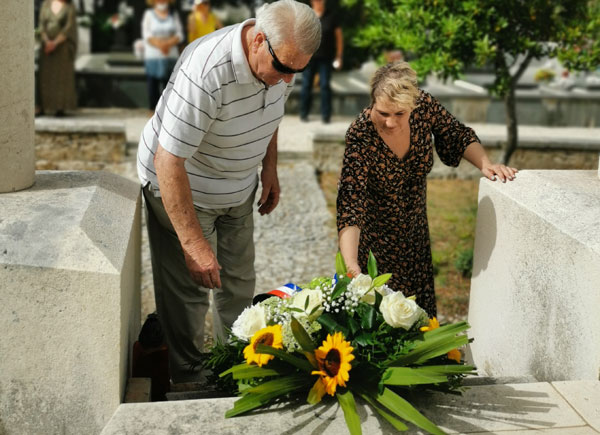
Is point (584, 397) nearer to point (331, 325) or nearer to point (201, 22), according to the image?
point (331, 325)

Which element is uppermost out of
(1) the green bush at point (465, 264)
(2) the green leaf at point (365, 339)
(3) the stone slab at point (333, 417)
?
(2) the green leaf at point (365, 339)

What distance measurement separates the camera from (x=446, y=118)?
344 centimetres

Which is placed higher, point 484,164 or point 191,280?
point 484,164

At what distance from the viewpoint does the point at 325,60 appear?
397 inches

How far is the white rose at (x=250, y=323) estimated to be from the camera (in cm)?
251

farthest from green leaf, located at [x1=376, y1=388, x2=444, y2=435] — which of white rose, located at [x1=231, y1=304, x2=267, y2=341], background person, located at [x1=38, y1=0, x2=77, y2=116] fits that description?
background person, located at [x1=38, y1=0, x2=77, y2=116]

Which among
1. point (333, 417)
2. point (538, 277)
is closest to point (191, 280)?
point (333, 417)

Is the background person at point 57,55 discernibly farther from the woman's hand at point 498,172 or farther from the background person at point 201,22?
the woman's hand at point 498,172

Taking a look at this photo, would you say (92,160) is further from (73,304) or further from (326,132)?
(73,304)

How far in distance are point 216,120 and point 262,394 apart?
1144 millimetres

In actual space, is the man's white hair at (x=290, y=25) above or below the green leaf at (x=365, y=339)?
above

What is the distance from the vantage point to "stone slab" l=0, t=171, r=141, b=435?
2.41m

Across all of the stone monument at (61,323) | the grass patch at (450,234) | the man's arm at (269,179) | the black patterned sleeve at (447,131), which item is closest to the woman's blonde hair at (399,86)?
the black patterned sleeve at (447,131)

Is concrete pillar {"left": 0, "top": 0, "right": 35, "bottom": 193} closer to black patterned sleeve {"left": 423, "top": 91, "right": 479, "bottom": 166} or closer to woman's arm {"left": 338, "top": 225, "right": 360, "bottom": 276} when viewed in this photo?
woman's arm {"left": 338, "top": 225, "right": 360, "bottom": 276}
